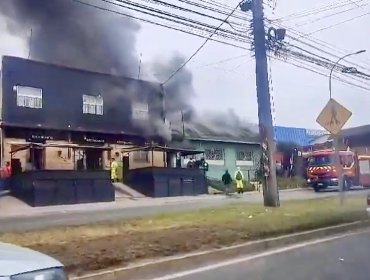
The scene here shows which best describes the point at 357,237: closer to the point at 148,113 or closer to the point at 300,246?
the point at 300,246

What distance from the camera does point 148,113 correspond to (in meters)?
27.9

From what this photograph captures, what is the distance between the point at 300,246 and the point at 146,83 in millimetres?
19034

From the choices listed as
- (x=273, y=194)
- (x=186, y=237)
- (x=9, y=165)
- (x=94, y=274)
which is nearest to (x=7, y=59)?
(x=9, y=165)

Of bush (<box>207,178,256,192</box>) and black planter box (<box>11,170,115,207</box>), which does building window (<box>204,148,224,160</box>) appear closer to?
bush (<box>207,178,256,192</box>)

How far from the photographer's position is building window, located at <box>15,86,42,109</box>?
24741 mm

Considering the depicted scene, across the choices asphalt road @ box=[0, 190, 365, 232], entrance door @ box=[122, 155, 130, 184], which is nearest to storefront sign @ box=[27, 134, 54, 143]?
entrance door @ box=[122, 155, 130, 184]

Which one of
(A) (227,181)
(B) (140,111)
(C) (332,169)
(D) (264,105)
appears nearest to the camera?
(D) (264,105)

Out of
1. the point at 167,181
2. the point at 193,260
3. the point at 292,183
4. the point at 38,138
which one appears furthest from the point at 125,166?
the point at 193,260

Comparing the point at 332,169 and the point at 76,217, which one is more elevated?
the point at 332,169

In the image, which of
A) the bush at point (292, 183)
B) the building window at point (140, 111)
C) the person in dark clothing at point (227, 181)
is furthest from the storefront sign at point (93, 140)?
the bush at point (292, 183)

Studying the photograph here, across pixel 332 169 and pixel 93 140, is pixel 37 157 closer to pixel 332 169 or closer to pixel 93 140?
pixel 93 140

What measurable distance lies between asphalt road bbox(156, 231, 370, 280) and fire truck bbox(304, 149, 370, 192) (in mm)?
19509

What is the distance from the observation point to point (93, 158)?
26.4m

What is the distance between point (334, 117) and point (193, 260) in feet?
21.8
